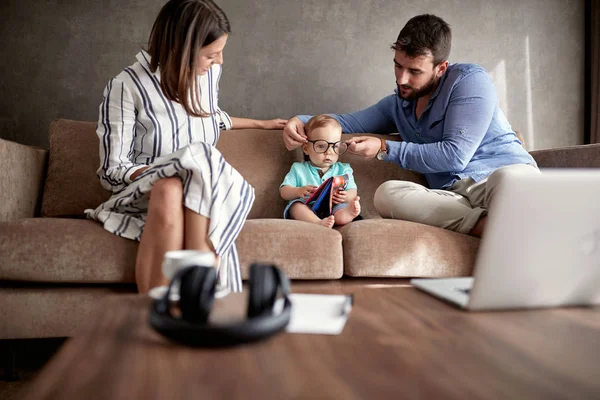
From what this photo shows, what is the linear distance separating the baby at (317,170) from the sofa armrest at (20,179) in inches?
38.6

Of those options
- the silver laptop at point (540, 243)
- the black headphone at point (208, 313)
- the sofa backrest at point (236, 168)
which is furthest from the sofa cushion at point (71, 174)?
the silver laptop at point (540, 243)

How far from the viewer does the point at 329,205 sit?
205 centimetres

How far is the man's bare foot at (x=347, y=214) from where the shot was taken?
6.63 ft

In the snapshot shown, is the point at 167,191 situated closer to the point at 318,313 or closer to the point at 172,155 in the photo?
the point at 172,155

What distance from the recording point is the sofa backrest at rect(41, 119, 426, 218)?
7.06 feet

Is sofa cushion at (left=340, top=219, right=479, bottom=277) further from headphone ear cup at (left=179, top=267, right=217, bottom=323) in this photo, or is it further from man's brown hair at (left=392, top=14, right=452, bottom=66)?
headphone ear cup at (left=179, top=267, right=217, bottom=323)

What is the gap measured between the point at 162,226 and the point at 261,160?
0.94m

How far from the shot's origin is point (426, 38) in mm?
2148

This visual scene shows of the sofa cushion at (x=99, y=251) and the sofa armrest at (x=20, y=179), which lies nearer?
the sofa cushion at (x=99, y=251)

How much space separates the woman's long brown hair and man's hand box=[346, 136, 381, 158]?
654mm

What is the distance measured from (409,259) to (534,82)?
1805mm

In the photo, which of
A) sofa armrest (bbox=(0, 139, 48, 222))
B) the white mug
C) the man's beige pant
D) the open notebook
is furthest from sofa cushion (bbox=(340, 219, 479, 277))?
sofa armrest (bbox=(0, 139, 48, 222))

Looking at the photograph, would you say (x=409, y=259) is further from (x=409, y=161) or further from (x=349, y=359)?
(x=349, y=359)

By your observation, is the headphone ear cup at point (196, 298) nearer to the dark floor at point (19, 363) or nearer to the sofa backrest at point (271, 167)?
the dark floor at point (19, 363)
